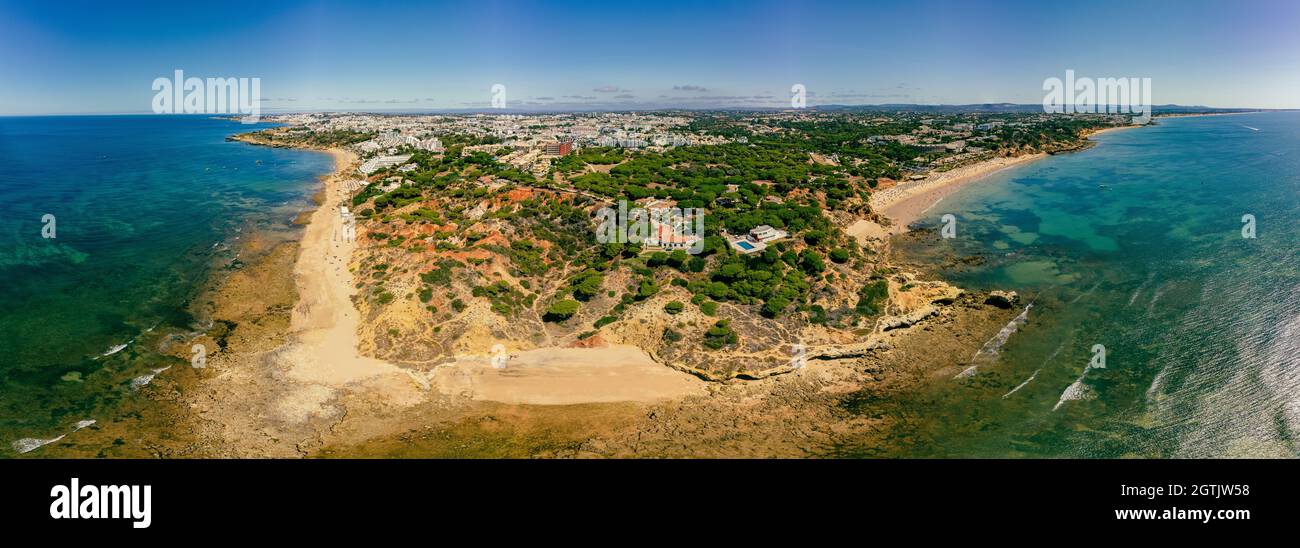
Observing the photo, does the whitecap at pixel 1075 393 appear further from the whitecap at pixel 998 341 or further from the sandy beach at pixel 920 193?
the sandy beach at pixel 920 193

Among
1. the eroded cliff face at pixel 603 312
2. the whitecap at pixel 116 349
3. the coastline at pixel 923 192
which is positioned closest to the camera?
the eroded cliff face at pixel 603 312

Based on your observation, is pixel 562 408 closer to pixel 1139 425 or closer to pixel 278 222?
pixel 1139 425

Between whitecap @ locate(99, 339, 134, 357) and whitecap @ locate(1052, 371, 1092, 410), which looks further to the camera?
whitecap @ locate(99, 339, 134, 357)

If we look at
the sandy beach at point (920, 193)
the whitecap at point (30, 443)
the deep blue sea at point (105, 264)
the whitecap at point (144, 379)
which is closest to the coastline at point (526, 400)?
the whitecap at point (144, 379)

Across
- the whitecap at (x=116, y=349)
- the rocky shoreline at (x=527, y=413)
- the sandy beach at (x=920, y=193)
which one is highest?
the sandy beach at (x=920, y=193)

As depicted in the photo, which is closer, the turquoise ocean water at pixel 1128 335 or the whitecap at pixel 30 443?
the whitecap at pixel 30 443

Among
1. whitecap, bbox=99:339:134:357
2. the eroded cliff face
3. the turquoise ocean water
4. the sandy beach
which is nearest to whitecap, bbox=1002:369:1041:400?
the turquoise ocean water

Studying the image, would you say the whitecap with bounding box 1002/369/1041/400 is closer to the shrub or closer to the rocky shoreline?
the rocky shoreline

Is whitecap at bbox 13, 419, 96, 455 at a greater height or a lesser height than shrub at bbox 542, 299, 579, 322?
lesser
